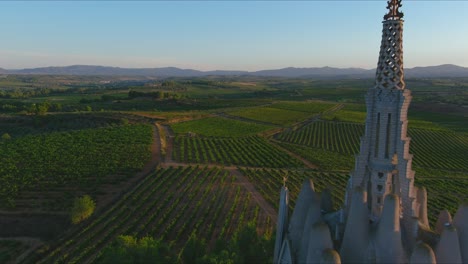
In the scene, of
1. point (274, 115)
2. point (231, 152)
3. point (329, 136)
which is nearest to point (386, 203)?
point (231, 152)

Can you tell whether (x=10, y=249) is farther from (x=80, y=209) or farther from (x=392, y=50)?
(x=392, y=50)

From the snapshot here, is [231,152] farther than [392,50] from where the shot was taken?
Yes

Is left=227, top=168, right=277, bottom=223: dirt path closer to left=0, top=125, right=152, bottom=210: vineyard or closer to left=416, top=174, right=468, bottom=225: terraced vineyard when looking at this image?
left=0, top=125, right=152, bottom=210: vineyard

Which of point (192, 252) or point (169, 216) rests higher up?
point (192, 252)

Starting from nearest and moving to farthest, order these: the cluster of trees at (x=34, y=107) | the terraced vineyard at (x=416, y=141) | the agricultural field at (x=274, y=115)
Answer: the terraced vineyard at (x=416, y=141) < the cluster of trees at (x=34, y=107) < the agricultural field at (x=274, y=115)

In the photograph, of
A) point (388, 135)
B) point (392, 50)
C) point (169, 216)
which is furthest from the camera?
point (169, 216)

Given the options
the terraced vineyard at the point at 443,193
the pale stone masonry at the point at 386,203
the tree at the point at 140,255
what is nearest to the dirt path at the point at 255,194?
the terraced vineyard at the point at 443,193

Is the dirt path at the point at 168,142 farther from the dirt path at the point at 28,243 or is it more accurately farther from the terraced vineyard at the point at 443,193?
the terraced vineyard at the point at 443,193

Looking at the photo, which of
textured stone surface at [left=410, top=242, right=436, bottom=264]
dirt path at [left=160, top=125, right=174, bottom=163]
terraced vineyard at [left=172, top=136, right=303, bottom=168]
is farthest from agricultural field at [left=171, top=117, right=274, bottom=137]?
textured stone surface at [left=410, top=242, right=436, bottom=264]
